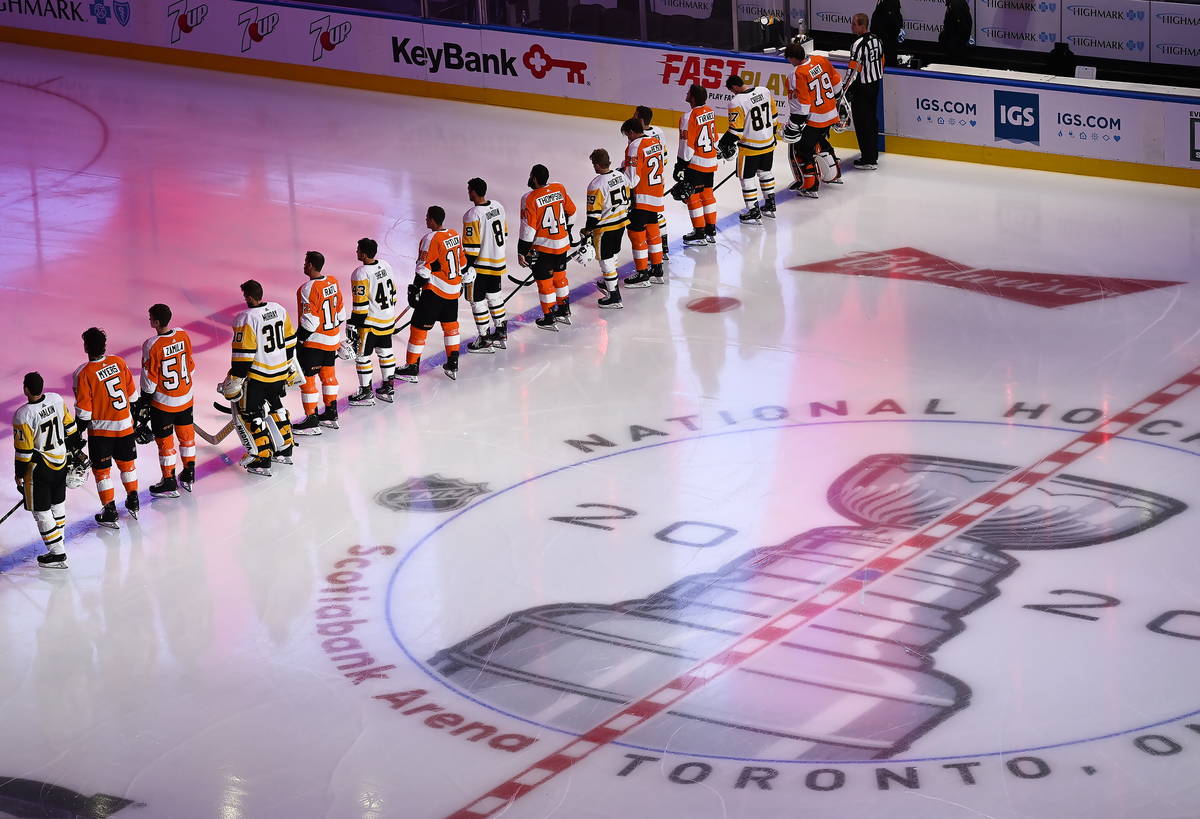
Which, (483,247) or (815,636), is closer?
(815,636)

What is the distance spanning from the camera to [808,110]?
18781 mm

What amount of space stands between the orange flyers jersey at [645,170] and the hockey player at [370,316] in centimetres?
328

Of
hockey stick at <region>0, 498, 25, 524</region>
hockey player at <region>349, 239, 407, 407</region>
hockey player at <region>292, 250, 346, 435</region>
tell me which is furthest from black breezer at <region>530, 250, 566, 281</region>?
hockey stick at <region>0, 498, 25, 524</region>

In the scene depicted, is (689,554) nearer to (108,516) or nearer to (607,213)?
(108,516)

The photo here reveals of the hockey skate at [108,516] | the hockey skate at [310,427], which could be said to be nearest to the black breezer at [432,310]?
the hockey skate at [310,427]

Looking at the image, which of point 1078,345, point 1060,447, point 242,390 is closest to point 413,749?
point 242,390

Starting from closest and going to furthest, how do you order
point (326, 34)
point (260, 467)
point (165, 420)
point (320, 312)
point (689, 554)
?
1. point (689, 554)
2. point (165, 420)
3. point (260, 467)
4. point (320, 312)
5. point (326, 34)

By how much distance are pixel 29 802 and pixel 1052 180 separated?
43.6ft

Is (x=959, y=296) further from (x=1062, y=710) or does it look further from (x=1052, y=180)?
(x=1062, y=710)

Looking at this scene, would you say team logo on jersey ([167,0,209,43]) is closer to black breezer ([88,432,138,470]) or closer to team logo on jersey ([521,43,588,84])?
team logo on jersey ([521,43,588,84])

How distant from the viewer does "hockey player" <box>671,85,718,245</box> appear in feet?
56.7

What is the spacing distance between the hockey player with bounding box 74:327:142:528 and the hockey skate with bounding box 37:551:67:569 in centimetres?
61

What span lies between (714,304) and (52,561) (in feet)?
21.9

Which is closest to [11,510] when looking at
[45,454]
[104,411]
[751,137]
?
[45,454]
